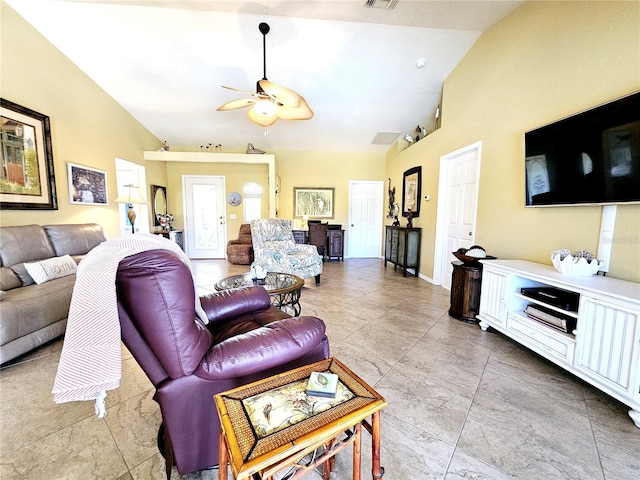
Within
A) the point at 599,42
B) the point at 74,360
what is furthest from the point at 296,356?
the point at 599,42

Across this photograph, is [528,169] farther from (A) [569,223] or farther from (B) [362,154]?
(B) [362,154]

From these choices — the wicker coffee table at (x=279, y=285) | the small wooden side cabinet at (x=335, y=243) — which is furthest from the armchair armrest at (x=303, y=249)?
the small wooden side cabinet at (x=335, y=243)

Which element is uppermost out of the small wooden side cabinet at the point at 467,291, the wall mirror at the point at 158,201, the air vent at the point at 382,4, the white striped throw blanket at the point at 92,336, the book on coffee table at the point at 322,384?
the air vent at the point at 382,4

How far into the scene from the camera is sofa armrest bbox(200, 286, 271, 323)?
1.64 meters

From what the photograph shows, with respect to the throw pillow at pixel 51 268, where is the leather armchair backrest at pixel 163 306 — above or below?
above

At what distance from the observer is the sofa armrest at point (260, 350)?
0.99m

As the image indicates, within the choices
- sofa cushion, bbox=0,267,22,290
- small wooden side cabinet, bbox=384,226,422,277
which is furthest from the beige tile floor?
small wooden side cabinet, bbox=384,226,422,277

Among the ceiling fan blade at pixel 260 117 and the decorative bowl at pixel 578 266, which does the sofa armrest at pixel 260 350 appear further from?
the ceiling fan blade at pixel 260 117

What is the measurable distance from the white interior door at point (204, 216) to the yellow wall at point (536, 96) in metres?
5.22

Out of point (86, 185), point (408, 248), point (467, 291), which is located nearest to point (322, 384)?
point (467, 291)

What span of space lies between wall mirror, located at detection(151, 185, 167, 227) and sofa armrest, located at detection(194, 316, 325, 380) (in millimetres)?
5701

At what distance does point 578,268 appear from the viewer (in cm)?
182

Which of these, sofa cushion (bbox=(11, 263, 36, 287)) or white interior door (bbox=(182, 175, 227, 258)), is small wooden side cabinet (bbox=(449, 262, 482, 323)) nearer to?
sofa cushion (bbox=(11, 263, 36, 287))

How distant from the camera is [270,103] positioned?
2943mm
